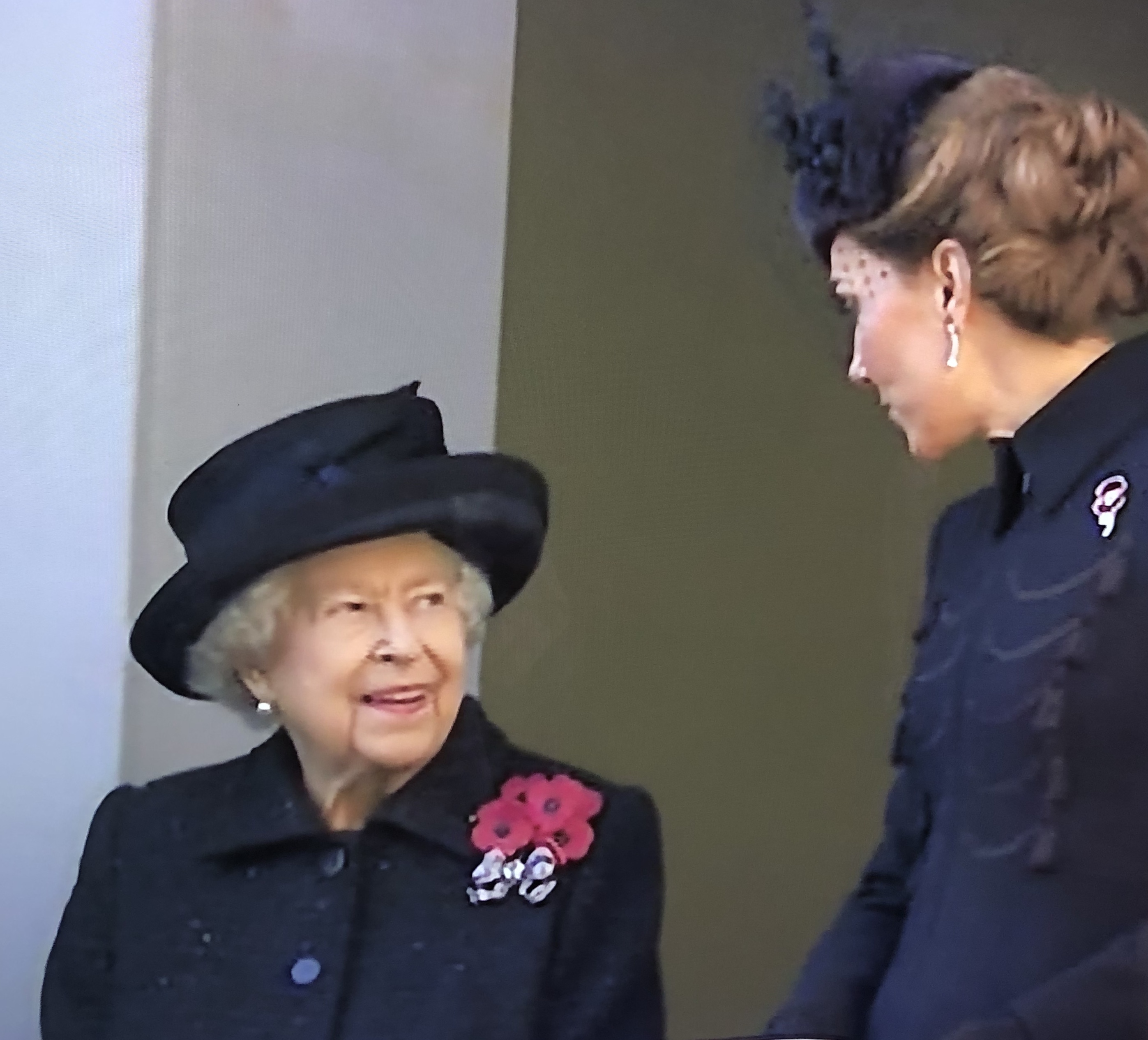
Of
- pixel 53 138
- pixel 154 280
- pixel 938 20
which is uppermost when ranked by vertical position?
pixel 938 20

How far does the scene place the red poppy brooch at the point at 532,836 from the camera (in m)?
1.10

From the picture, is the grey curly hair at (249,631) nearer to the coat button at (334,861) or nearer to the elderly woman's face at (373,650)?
the elderly woman's face at (373,650)

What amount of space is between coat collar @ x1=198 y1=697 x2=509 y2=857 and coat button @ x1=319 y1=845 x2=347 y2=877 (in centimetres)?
2

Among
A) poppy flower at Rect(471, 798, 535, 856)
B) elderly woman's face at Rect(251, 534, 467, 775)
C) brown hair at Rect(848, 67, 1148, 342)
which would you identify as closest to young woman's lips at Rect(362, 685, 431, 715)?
elderly woman's face at Rect(251, 534, 467, 775)

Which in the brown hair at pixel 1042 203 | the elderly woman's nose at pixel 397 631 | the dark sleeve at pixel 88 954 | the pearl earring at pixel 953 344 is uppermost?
the brown hair at pixel 1042 203

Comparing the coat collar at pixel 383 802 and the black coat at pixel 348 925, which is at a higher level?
the coat collar at pixel 383 802

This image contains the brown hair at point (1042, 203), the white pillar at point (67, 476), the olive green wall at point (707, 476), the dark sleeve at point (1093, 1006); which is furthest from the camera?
the olive green wall at point (707, 476)

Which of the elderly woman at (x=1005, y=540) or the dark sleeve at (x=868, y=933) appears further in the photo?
the dark sleeve at (x=868, y=933)

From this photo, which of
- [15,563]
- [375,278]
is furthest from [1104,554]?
[15,563]

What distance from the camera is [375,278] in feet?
4.85

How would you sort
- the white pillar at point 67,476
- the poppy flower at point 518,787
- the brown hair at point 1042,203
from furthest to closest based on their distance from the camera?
the white pillar at point 67,476, the poppy flower at point 518,787, the brown hair at point 1042,203

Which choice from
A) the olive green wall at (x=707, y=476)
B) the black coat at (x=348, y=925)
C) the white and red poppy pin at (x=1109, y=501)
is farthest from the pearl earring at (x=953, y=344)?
the olive green wall at (x=707, y=476)

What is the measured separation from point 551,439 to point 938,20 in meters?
0.67

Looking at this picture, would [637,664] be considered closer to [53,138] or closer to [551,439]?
[551,439]
